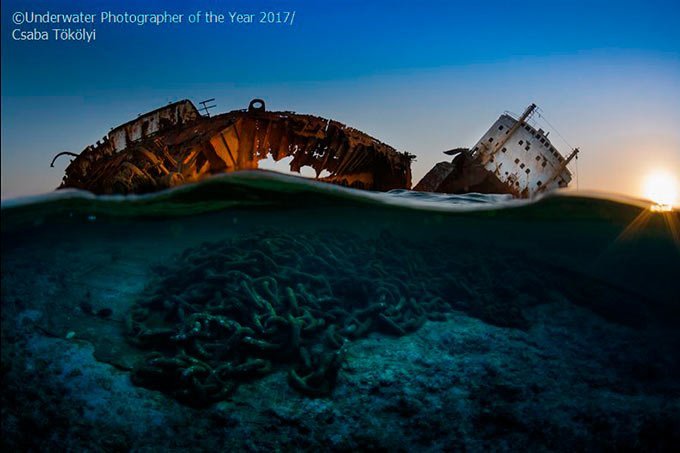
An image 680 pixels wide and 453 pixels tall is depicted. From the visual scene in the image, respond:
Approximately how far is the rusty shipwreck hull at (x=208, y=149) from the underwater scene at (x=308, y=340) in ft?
2.28

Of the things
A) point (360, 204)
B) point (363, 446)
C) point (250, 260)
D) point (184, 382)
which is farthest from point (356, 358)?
point (360, 204)

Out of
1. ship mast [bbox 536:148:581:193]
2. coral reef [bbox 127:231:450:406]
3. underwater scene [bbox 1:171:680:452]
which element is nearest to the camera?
underwater scene [bbox 1:171:680:452]

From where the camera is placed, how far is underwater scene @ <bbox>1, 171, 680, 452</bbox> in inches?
195

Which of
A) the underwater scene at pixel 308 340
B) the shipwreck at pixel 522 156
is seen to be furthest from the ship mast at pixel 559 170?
the underwater scene at pixel 308 340

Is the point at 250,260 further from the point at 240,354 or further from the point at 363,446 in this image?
the point at 363,446

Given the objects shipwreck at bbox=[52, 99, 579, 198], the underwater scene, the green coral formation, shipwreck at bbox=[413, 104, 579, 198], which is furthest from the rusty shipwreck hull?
shipwreck at bbox=[413, 104, 579, 198]

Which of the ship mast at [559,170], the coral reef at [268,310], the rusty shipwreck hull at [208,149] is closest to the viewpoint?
the coral reef at [268,310]

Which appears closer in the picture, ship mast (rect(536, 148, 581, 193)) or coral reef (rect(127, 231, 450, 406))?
coral reef (rect(127, 231, 450, 406))

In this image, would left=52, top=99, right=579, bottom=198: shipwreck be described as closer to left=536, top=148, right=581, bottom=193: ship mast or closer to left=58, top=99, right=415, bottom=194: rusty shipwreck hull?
left=58, top=99, right=415, bottom=194: rusty shipwreck hull

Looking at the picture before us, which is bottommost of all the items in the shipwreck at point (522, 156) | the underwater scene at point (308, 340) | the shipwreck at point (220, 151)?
the underwater scene at point (308, 340)

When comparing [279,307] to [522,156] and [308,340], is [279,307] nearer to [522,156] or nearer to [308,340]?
[308,340]

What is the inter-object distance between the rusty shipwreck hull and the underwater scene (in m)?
0.69

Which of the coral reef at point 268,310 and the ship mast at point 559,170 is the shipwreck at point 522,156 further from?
the coral reef at point 268,310

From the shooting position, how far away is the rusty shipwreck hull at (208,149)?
10.6 meters
